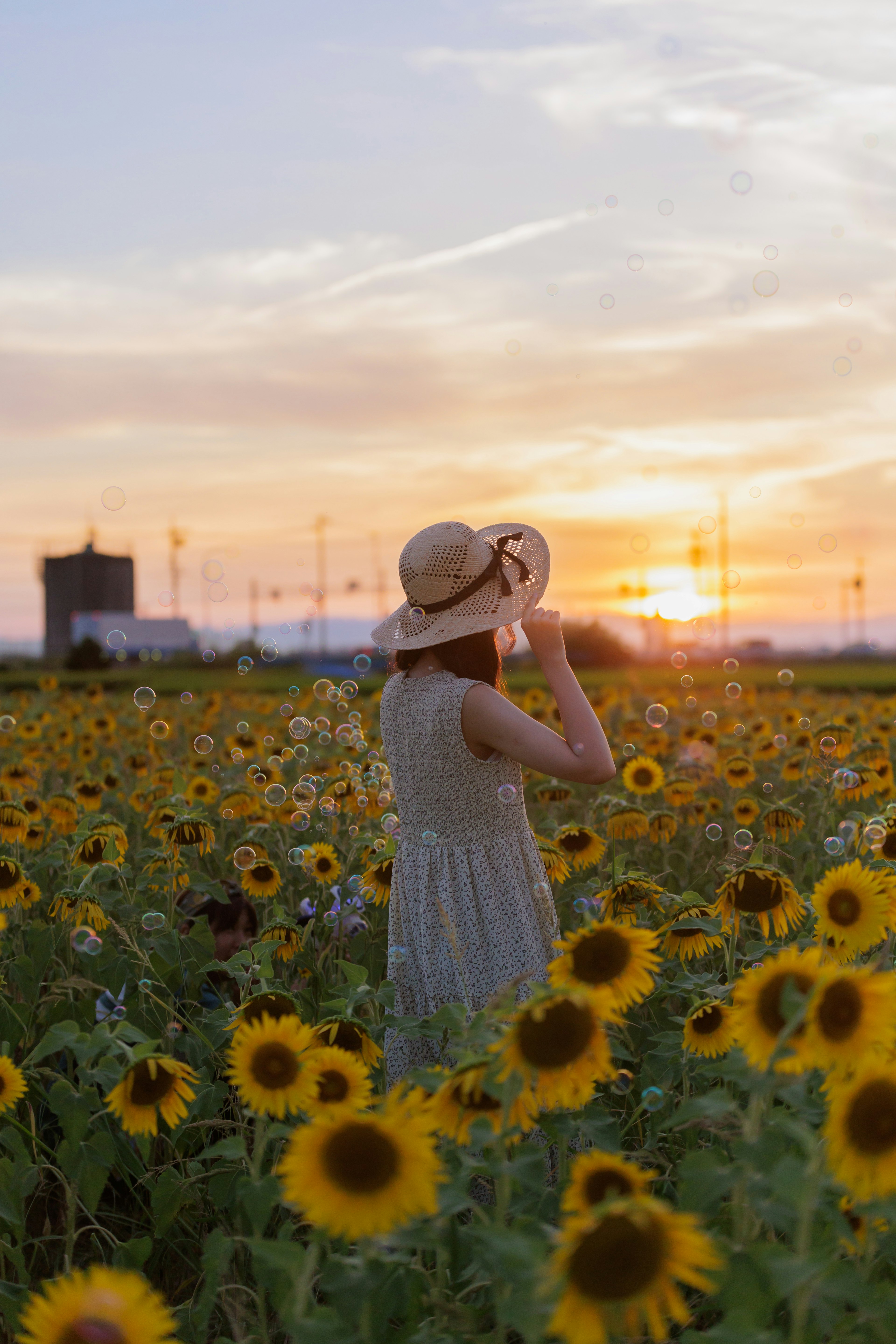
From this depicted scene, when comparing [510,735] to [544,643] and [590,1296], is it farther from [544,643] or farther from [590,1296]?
[590,1296]

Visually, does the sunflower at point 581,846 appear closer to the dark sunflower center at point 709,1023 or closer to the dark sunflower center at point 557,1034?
the dark sunflower center at point 709,1023

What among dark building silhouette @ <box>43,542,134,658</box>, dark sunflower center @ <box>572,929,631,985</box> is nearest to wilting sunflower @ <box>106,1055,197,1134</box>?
dark sunflower center @ <box>572,929,631,985</box>

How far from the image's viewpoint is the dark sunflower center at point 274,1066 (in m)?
1.69

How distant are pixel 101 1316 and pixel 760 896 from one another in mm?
1631

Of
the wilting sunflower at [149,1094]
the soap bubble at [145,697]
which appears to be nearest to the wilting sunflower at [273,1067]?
the wilting sunflower at [149,1094]

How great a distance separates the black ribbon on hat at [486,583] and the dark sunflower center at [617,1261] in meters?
1.90

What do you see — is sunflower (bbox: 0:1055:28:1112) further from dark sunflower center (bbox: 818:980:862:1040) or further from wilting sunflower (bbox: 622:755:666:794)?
wilting sunflower (bbox: 622:755:666:794)

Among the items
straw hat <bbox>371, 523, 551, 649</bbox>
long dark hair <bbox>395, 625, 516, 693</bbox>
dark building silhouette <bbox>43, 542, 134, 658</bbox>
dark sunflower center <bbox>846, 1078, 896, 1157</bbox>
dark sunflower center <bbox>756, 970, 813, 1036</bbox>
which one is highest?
dark building silhouette <bbox>43, 542, 134, 658</bbox>

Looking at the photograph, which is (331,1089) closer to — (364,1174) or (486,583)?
(364,1174)

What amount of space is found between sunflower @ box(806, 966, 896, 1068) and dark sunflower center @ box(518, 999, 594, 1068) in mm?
286

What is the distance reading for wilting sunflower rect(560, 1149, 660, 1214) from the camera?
4.25ft

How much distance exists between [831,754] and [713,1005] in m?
2.39

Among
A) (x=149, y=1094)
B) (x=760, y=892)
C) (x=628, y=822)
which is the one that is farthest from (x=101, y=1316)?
(x=628, y=822)

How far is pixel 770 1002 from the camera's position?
1574 mm
